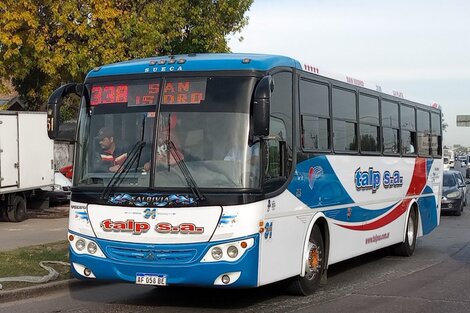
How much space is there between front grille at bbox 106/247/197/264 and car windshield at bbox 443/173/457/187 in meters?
19.2

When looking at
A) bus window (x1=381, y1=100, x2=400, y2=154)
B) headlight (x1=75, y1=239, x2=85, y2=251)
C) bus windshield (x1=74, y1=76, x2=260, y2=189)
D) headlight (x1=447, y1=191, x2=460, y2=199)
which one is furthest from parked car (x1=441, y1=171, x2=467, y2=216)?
headlight (x1=75, y1=239, x2=85, y2=251)

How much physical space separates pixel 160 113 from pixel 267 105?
133 centimetres

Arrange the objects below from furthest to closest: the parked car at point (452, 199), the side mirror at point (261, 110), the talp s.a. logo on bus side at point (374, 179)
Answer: the parked car at point (452, 199) < the talp s.a. logo on bus side at point (374, 179) < the side mirror at point (261, 110)

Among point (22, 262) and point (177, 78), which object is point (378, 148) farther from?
point (22, 262)

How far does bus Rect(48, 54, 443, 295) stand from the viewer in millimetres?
7781

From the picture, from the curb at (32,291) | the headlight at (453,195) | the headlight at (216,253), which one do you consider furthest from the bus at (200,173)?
the headlight at (453,195)

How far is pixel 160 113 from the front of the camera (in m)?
8.19

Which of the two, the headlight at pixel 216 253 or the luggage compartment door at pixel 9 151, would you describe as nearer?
the headlight at pixel 216 253

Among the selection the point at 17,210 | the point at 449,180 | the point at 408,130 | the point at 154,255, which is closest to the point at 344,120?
the point at 408,130

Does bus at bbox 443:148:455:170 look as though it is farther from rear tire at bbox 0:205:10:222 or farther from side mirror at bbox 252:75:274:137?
side mirror at bbox 252:75:274:137

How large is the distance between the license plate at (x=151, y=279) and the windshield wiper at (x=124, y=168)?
3.28 ft

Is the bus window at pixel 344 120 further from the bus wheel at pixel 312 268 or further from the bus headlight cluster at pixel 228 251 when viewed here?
the bus headlight cluster at pixel 228 251

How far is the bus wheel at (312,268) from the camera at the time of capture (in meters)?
9.25

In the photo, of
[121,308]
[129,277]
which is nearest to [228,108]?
[129,277]
